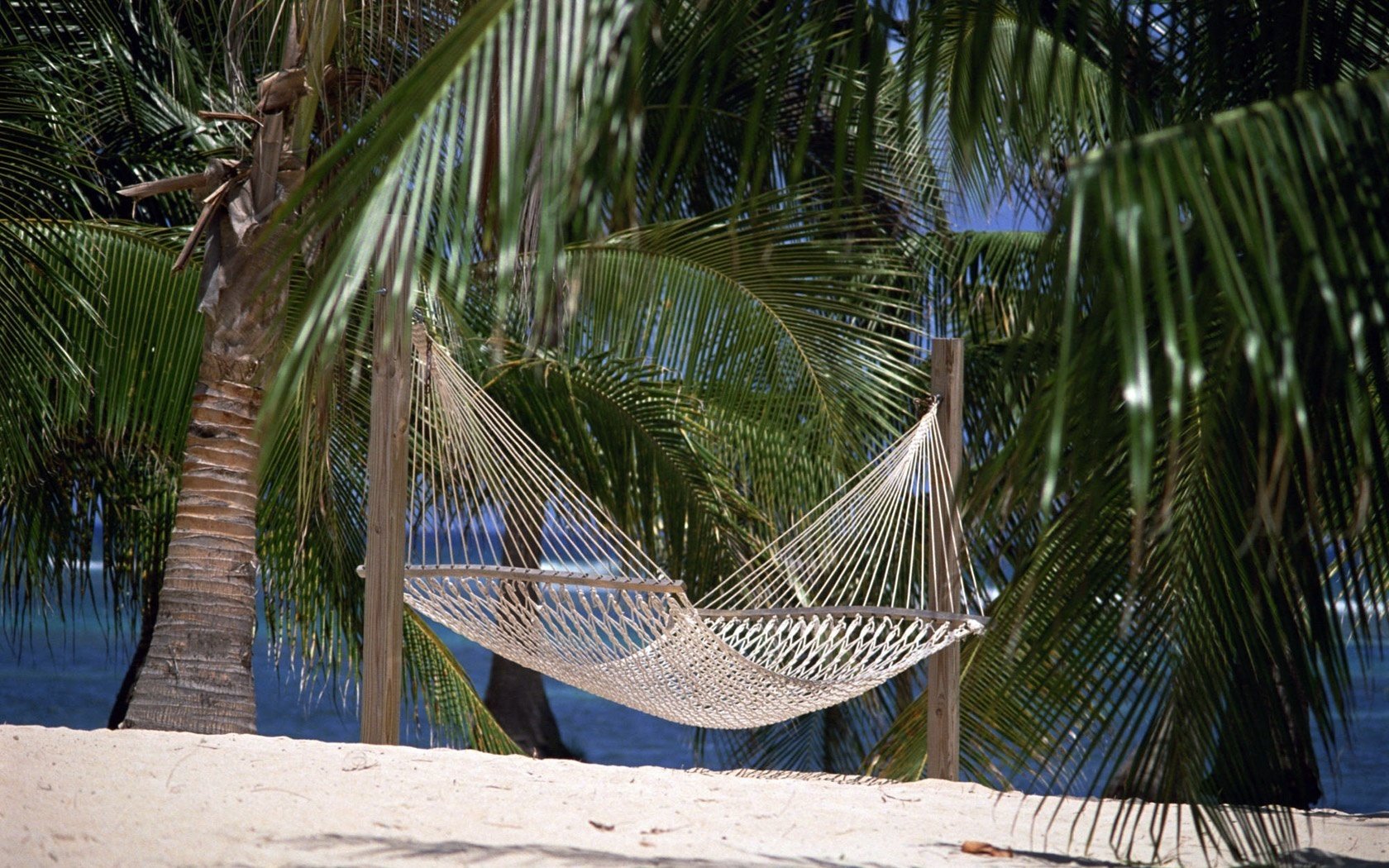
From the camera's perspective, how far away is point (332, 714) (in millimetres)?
15586

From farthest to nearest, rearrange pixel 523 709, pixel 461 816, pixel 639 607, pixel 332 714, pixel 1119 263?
1. pixel 332 714
2. pixel 523 709
3. pixel 639 607
4. pixel 461 816
5. pixel 1119 263

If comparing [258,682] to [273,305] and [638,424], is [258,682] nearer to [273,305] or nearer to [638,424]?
[638,424]

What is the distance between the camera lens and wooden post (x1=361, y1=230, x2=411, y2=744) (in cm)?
294

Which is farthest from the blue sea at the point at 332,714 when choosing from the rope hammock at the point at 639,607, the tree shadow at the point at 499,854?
the tree shadow at the point at 499,854

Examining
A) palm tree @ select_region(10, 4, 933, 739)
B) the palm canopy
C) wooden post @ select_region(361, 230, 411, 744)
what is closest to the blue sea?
palm tree @ select_region(10, 4, 933, 739)

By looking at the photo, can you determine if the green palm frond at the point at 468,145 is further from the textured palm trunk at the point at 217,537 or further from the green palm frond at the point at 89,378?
the green palm frond at the point at 89,378

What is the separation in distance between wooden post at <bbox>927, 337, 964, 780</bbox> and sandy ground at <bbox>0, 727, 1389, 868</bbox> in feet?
1.98

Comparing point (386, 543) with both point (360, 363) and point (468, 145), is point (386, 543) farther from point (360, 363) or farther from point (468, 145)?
point (468, 145)

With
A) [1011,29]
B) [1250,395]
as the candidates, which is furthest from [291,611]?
[1250,395]

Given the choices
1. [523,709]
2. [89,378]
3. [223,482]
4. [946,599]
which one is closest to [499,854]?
[946,599]

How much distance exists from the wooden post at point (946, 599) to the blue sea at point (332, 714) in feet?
29.3

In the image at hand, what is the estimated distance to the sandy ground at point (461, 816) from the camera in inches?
72.2

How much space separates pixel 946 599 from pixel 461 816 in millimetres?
1540

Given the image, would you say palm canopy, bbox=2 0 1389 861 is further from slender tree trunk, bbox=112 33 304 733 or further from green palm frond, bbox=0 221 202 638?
green palm frond, bbox=0 221 202 638
